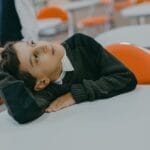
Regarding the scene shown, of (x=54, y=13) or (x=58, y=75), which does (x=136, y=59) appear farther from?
(x=54, y=13)

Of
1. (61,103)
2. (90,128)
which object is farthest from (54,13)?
(90,128)

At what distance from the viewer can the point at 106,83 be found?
131cm

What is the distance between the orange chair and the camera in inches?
58.2

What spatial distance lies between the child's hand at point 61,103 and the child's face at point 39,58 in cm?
10

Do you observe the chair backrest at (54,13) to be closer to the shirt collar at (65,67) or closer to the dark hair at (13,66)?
the shirt collar at (65,67)

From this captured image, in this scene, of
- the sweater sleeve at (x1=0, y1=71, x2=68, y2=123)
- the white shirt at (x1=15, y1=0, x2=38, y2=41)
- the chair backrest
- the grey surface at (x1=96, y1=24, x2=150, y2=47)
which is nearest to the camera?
the sweater sleeve at (x1=0, y1=71, x2=68, y2=123)

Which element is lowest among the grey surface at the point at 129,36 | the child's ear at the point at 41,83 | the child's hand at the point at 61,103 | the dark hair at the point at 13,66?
the grey surface at the point at 129,36

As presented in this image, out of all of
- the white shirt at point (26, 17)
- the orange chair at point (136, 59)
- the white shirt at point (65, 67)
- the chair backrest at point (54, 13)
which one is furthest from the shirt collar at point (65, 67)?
the chair backrest at point (54, 13)

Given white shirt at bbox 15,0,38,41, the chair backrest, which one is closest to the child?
white shirt at bbox 15,0,38,41

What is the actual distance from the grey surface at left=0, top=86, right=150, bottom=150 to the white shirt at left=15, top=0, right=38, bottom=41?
4.04ft

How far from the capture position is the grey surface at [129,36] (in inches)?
86.0

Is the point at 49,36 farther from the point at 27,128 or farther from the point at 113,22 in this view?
the point at 27,128

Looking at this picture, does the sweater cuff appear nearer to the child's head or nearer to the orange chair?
the child's head

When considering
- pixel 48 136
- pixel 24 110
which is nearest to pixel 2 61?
pixel 24 110
